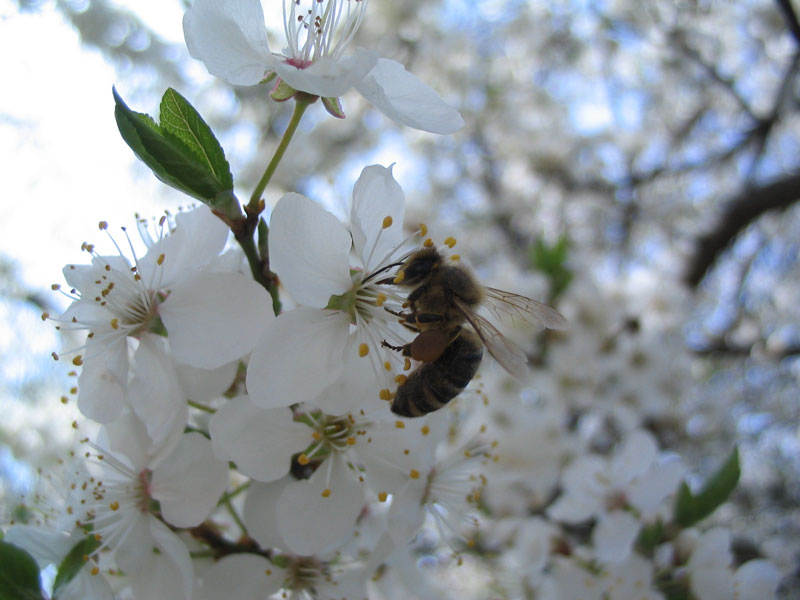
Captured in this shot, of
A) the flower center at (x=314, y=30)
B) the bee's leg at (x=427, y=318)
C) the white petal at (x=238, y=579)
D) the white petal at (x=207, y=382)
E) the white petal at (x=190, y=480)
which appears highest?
the flower center at (x=314, y=30)

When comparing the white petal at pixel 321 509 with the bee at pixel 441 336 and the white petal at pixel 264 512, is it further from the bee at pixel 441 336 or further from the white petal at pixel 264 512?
the bee at pixel 441 336

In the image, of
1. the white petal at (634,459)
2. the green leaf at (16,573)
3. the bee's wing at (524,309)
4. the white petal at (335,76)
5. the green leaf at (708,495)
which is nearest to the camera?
the white petal at (335,76)

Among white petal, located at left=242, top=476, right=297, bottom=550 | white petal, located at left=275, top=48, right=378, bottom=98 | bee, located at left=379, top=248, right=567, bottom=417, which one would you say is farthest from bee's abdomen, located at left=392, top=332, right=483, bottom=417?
white petal, located at left=275, top=48, right=378, bottom=98

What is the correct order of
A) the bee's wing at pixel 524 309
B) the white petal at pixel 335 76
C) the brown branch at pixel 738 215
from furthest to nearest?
the brown branch at pixel 738 215 → the bee's wing at pixel 524 309 → the white petal at pixel 335 76

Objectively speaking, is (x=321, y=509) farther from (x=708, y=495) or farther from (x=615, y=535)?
(x=708, y=495)

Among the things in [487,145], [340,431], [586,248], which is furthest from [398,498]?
[487,145]

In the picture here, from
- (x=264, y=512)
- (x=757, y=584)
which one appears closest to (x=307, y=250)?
(x=264, y=512)

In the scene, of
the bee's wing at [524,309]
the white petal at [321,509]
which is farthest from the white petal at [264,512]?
the bee's wing at [524,309]
